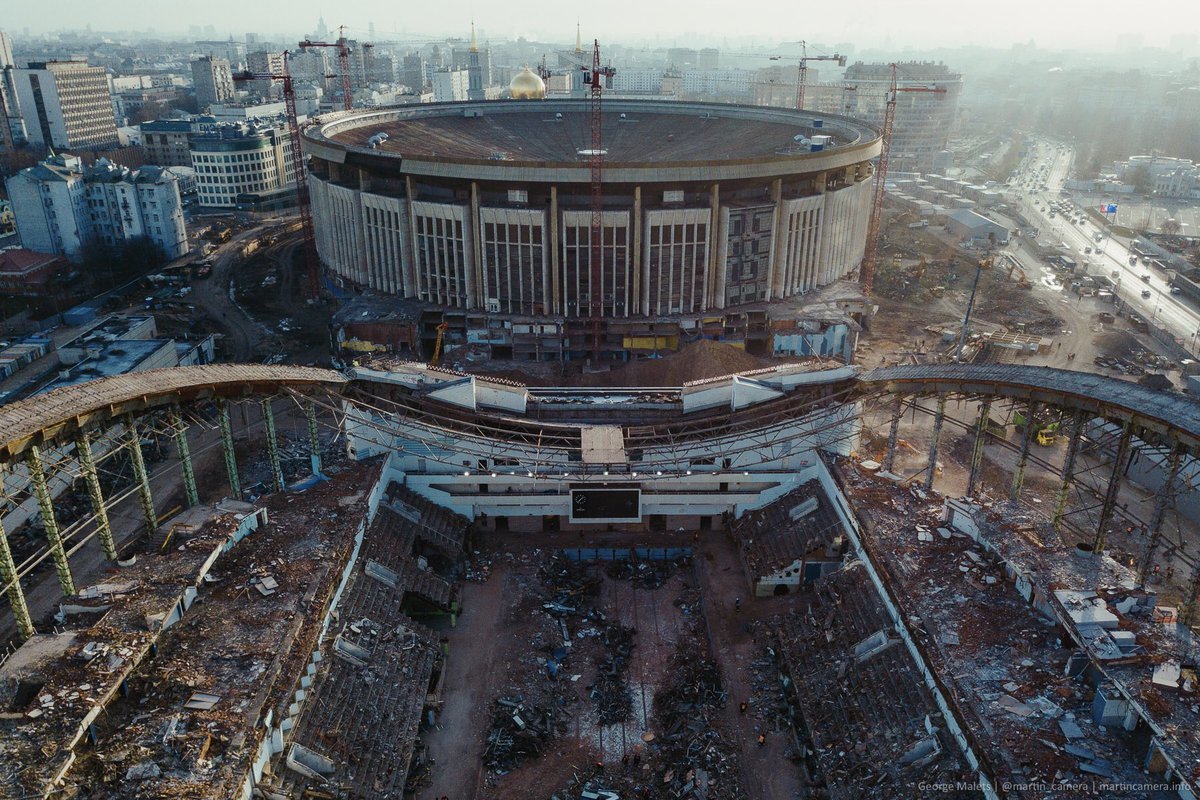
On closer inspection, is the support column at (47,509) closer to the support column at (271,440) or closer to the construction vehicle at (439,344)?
the support column at (271,440)

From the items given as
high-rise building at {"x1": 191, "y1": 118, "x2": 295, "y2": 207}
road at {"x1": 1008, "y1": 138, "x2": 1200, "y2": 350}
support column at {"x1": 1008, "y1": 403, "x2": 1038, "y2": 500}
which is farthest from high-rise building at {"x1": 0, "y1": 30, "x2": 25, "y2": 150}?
support column at {"x1": 1008, "y1": 403, "x2": 1038, "y2": 500}

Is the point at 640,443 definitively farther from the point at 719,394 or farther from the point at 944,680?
the point at 944,680

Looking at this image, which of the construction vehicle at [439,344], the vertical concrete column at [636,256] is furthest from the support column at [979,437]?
the construction vehicle at [439,344]

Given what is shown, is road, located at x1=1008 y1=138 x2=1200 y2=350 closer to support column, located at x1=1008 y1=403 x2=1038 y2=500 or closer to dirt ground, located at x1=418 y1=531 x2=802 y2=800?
support column, located at x1=1008 y1=403 x2=1038 y2=500

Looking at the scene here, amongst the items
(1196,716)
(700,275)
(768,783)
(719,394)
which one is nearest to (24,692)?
(768,783)

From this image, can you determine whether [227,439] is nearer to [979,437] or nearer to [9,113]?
[979,437]

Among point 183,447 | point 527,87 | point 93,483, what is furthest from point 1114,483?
point 527,87
